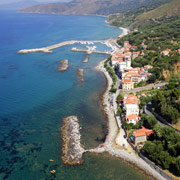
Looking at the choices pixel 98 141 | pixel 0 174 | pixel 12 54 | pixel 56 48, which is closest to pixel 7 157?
pixel 0 174

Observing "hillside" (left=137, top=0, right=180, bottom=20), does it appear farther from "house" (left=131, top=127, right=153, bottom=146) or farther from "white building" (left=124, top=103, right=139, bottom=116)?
"house" (left=131, top=127, right=153, bottom=146)

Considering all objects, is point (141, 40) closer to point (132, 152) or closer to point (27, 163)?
point (132, 152)

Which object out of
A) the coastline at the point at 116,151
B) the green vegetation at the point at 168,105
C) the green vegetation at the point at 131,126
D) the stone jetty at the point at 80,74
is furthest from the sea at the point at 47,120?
the green vegetation at the point at 168,105

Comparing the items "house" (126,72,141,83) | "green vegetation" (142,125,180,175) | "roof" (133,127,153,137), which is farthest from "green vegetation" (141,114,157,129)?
"house" (126,72,141,83)

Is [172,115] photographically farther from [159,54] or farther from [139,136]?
[159,54]

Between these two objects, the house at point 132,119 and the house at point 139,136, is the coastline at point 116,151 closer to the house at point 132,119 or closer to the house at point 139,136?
the house at point 139,136

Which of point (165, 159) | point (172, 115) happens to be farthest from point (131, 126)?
point (165, 159)
